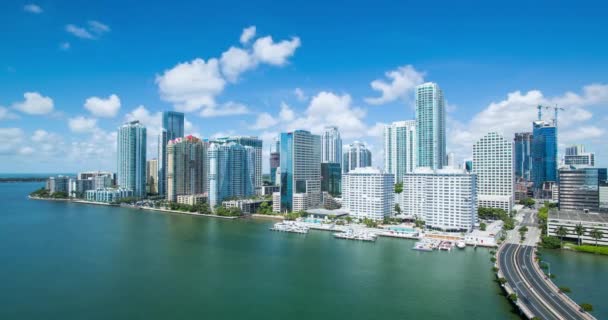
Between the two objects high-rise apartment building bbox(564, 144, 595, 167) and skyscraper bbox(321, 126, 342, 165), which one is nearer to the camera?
high-rise apartment building bbox(564, 144, 595, 167)

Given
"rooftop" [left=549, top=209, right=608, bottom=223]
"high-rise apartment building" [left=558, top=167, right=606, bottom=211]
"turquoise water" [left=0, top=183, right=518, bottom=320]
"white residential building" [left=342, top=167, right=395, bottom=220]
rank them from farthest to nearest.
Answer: "white residential building" [left=342, top=167, right=395, bottom=220] → "high-rise apartment building" [left=558, top=167, right=606, bottom=211] → "rooftop" [left=549, top=209, right=608, bottom=223] → "turquoise water" [left=0, top=183, right=518, bottom=320]

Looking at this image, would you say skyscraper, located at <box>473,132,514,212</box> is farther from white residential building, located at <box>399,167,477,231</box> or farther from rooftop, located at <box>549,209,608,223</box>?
rooftop, located at <box>549,209,608,223</box>

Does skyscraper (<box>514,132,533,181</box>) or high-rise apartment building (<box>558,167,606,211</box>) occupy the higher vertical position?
skyscraper (<box>514,132,533,181</box>)

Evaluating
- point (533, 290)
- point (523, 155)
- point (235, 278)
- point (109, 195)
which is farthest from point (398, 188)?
point (109, 195)

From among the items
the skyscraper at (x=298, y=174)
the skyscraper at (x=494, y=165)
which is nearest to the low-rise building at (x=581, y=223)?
the skyscraper at (x=494, y=165)

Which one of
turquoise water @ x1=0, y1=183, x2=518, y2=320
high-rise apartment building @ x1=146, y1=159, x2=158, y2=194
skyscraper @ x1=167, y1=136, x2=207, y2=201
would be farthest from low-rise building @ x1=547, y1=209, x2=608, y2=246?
high-rise apartment building @ x1=146, y1=159, x2=158, y2=194

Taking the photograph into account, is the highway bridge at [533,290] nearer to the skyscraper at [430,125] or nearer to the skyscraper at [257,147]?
the skyscraper at [430,125]

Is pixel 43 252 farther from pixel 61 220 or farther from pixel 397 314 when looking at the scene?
pixel 397 314
